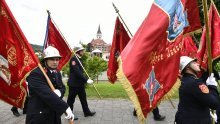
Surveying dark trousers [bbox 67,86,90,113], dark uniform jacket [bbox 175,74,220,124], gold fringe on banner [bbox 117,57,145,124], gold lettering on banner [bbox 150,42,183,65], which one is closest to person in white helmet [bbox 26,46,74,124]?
gold fringe on banner [bbox 117,57,145,124]

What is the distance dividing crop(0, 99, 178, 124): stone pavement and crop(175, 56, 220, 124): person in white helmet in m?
A: 4.22

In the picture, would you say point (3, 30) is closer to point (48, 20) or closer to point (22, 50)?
point (22, 50)

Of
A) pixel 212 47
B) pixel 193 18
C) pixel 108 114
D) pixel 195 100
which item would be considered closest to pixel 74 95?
pixel 108 114

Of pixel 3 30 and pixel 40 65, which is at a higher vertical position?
pixel 3 30

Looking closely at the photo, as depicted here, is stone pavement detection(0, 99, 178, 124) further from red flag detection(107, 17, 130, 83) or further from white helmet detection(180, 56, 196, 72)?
white helmet detection(180, 56, 196, 72)

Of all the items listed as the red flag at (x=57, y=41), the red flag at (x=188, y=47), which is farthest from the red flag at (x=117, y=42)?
the red flag at (x=188, y=47)

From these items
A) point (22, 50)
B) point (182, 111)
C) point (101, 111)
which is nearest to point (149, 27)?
point (182, 111)

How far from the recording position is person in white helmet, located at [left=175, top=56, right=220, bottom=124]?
4.93 metres

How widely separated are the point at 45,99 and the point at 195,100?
2090mm

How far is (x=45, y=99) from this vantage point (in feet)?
17.1

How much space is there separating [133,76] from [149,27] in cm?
74

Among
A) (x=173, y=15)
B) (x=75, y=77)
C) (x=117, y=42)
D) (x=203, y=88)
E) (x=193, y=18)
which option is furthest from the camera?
(x=117, y=42)

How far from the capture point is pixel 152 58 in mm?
5109

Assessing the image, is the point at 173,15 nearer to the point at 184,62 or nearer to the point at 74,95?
the point at 184,62
